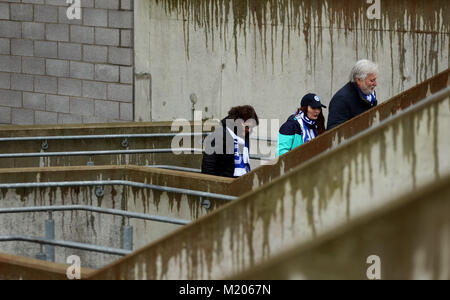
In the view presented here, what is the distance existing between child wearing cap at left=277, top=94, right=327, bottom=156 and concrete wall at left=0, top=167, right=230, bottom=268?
0.81 m

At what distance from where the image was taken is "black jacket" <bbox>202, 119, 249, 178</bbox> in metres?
6.78

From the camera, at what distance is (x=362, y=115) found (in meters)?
6.63

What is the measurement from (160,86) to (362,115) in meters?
4.97

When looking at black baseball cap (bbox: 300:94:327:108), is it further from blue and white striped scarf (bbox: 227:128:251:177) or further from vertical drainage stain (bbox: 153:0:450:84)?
vertical drainage stain (bbox: 153:0:450:84)

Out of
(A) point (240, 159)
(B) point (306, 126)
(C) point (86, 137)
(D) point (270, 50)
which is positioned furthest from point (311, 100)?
(D) point (270, 50)

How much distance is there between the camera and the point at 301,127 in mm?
7027

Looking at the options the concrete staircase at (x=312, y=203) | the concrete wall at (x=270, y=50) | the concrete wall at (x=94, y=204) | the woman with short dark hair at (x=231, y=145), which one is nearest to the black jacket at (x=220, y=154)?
the woman with short dark hair at (x=231, y=145)

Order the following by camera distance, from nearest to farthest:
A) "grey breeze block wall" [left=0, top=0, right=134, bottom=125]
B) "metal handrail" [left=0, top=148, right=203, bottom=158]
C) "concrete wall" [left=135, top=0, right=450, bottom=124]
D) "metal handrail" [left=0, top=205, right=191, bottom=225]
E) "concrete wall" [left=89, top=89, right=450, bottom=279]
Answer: "concrete wall" [left=89, top=89, right=450, bottom=279], "metal handrail" [left=0, top=205, right=191, bottom=225], "metal handrail" [left=0, top=148, right=203, bottom=158], "concrete wall" [left=135, top=0, right=450, bottom=124], "grey breeze block wall" [left=0, top=0, right=134, bottom=125]

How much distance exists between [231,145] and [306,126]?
2.22 feet

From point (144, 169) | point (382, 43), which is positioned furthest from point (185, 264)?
point (382, 43)

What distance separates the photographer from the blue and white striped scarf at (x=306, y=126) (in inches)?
277

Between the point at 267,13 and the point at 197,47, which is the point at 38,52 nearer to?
the point at 197,47

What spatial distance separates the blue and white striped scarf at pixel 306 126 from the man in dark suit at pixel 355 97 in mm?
165

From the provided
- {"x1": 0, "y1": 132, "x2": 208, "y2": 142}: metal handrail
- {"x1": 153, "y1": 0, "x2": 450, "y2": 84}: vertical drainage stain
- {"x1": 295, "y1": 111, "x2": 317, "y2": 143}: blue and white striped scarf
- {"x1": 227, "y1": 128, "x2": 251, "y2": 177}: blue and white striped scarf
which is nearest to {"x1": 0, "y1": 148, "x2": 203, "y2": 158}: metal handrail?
{"x1": 0, "y1": 132, "x2": 208, "y2": 142}: metal handrail
